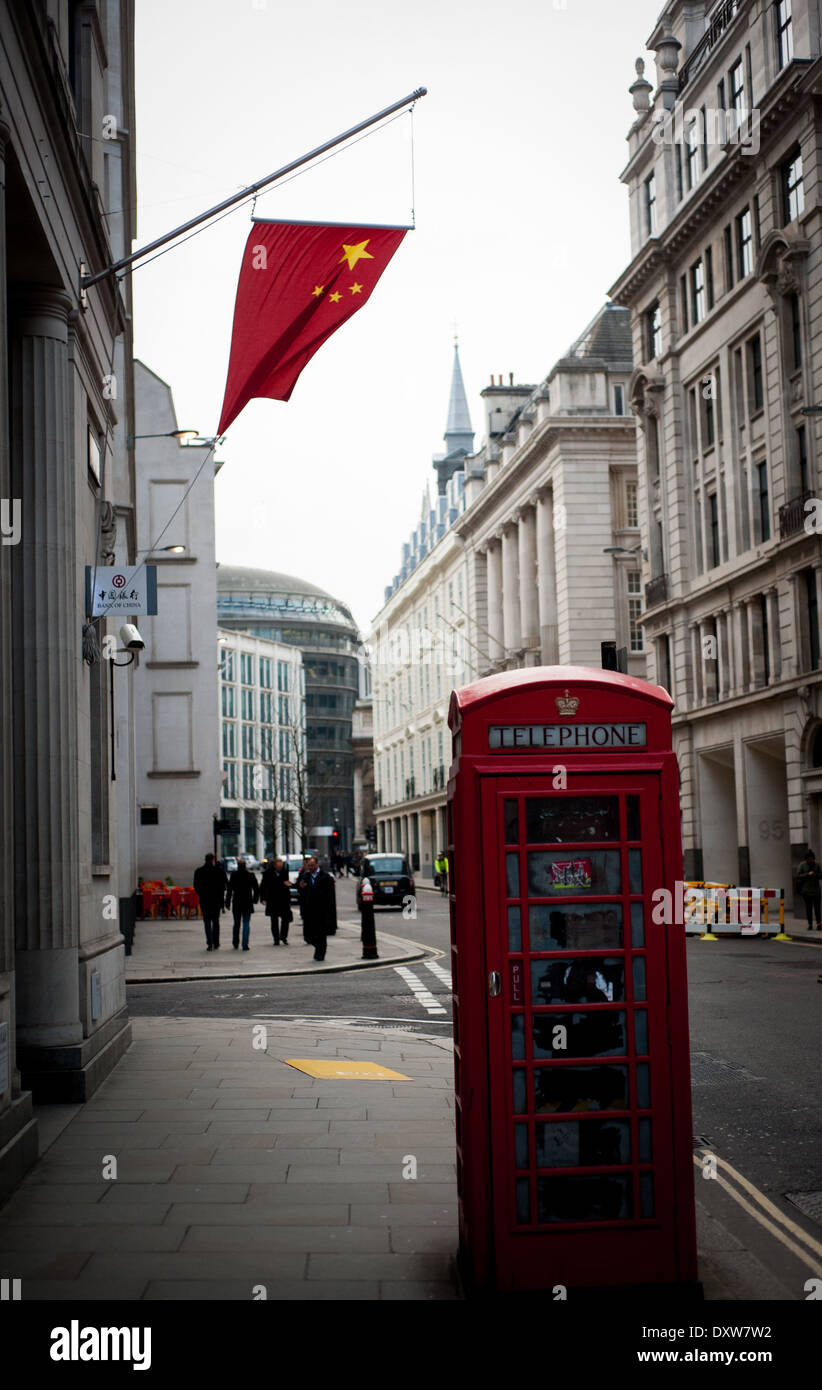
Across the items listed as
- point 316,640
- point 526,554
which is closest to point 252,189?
point 526,554

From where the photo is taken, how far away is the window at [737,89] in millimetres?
40188

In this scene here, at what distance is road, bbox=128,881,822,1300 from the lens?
22.0 feet

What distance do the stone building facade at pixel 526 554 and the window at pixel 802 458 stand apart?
43.0 feet

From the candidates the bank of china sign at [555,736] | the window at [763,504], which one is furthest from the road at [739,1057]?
the window at [763,504]

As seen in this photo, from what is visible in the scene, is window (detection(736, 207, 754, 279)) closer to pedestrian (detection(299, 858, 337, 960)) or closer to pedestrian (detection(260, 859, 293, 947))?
pedestrian (detection(260, 859, 293, 947))

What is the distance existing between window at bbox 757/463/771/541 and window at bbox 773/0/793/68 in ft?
34.0

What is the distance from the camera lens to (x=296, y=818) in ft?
426

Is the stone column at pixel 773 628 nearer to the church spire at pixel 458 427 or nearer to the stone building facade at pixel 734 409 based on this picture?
the stone building facade at pixel 734 409

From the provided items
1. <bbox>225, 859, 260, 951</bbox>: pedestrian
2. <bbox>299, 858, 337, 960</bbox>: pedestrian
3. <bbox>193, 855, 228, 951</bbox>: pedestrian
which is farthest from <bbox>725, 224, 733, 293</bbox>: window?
<bbox>299, 858, 337, 960</bbox>: pedestrian

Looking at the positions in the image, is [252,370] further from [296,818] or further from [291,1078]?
[296,818]

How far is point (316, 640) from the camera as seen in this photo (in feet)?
A: 560

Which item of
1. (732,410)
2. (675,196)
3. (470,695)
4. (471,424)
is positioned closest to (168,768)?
(732,410)

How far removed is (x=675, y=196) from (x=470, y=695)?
Result: 43484 millimetres
